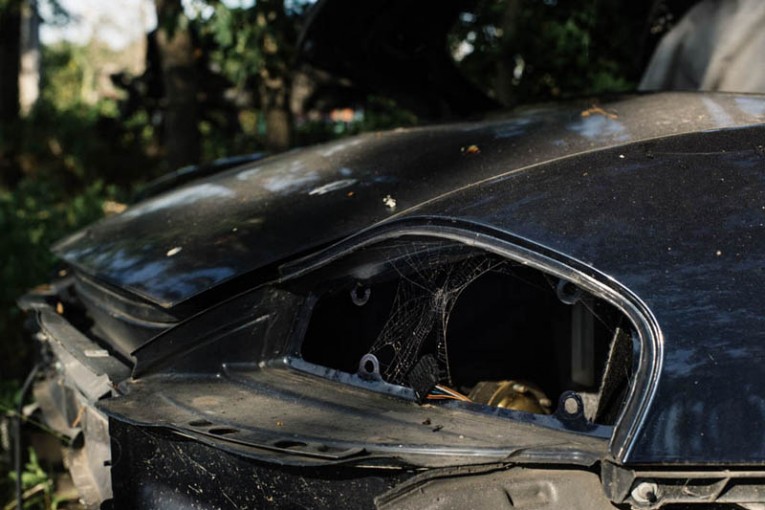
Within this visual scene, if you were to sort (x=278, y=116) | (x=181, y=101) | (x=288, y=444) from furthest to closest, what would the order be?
(x=181, y=101) < (x=278, y=116) < (x=288, y=444)

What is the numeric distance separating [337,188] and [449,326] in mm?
464

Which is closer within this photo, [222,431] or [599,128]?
[222,431]

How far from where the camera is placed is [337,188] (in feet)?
8.31

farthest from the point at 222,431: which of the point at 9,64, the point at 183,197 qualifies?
the point at 9,64

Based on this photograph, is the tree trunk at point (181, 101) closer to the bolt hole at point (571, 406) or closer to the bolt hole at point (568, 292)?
the bolt hole at point (568, 292)

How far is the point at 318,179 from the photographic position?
2691 millimetres

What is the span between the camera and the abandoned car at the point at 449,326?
1517mm

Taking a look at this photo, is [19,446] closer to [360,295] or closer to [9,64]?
[360,295]

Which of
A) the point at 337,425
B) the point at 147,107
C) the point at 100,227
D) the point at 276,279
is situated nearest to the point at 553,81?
the point at 100,227

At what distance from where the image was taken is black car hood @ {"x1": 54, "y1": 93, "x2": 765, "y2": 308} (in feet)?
7.44

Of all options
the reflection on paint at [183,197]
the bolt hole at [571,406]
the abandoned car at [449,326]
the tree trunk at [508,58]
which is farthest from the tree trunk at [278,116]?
the bolt hole at [571,406]

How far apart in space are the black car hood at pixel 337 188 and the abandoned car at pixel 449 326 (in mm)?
11

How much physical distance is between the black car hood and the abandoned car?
1 centimetres

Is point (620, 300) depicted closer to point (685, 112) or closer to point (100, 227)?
point (685, 112)
